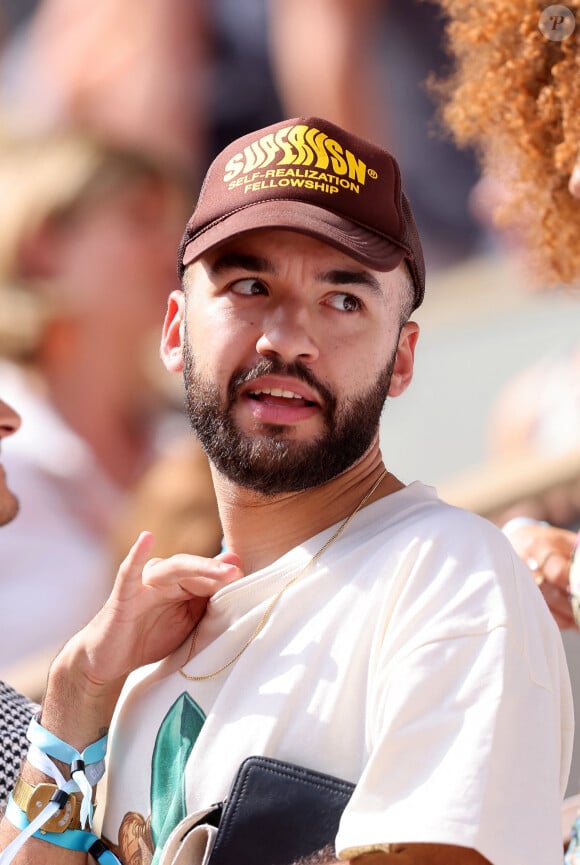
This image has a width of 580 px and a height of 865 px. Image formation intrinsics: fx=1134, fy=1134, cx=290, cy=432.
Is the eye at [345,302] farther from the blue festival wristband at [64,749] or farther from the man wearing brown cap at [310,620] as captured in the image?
the blue festival wristband at [64,749]

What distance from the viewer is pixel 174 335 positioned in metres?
1.68

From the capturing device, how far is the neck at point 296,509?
1.52 m

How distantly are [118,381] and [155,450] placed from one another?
0.29 metres

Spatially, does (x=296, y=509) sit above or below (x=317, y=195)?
below

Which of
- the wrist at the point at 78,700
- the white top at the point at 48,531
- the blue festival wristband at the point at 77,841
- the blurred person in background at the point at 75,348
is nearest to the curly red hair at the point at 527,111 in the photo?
the wrist at the point at 78,700

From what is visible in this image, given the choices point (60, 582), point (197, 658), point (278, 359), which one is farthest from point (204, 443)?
point (60, 582)

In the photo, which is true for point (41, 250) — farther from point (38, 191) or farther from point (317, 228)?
point (317, 228)

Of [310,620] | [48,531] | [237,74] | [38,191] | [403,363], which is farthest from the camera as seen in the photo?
[237,74]

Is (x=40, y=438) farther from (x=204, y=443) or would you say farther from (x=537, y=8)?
(x=204, y=443)

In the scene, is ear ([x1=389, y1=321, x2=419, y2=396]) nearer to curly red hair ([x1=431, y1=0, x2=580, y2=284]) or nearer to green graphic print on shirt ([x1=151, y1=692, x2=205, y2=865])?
green graphic print on shirt ([x1=151, y1=692, x2=205, y2=865])

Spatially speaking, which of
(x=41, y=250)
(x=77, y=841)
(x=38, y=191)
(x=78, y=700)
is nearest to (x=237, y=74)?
(x=38, y=191)

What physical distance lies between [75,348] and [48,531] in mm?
690

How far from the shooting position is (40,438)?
4.00 metres

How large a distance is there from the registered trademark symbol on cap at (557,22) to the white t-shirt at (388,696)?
123cm
